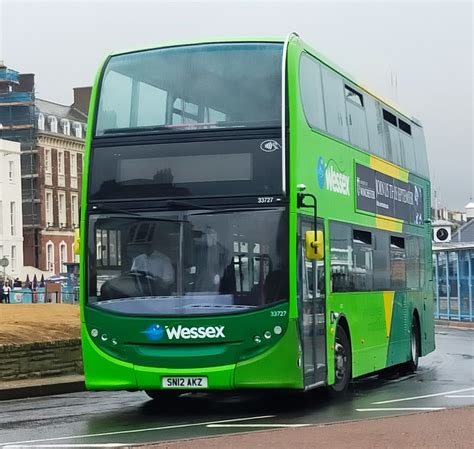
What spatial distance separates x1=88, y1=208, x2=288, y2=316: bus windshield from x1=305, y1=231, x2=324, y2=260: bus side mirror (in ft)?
1.18

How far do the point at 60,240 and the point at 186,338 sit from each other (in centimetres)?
8485

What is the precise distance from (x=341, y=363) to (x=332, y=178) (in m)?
2.59

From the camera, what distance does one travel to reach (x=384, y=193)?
62.7 ft

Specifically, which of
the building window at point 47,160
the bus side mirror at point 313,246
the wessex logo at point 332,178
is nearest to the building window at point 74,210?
the building window at point 47,160

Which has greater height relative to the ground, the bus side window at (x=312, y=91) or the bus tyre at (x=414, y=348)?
the bus side window at (x=312, y=91)

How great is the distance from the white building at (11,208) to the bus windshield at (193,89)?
74.1m

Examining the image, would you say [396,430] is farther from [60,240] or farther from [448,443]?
[60,240]

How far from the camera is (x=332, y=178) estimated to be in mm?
15898

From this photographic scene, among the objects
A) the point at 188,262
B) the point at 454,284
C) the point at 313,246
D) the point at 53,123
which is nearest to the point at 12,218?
the point at 53,123

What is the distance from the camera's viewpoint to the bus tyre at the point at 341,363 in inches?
631

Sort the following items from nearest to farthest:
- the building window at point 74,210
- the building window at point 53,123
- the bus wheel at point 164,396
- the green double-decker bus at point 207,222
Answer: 1. the green double-decker bus at point 207,222
2. the bus wheel at point 164,396
3. the building window at point 53,123
4. the building window at point 74,210

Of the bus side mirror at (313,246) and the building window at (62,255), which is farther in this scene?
the building window at (62,255)

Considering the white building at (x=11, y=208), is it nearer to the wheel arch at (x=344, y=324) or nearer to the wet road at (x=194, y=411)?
the wet road at (x=194, y=411)

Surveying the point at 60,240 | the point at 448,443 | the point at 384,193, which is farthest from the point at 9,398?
the point at 60,240
